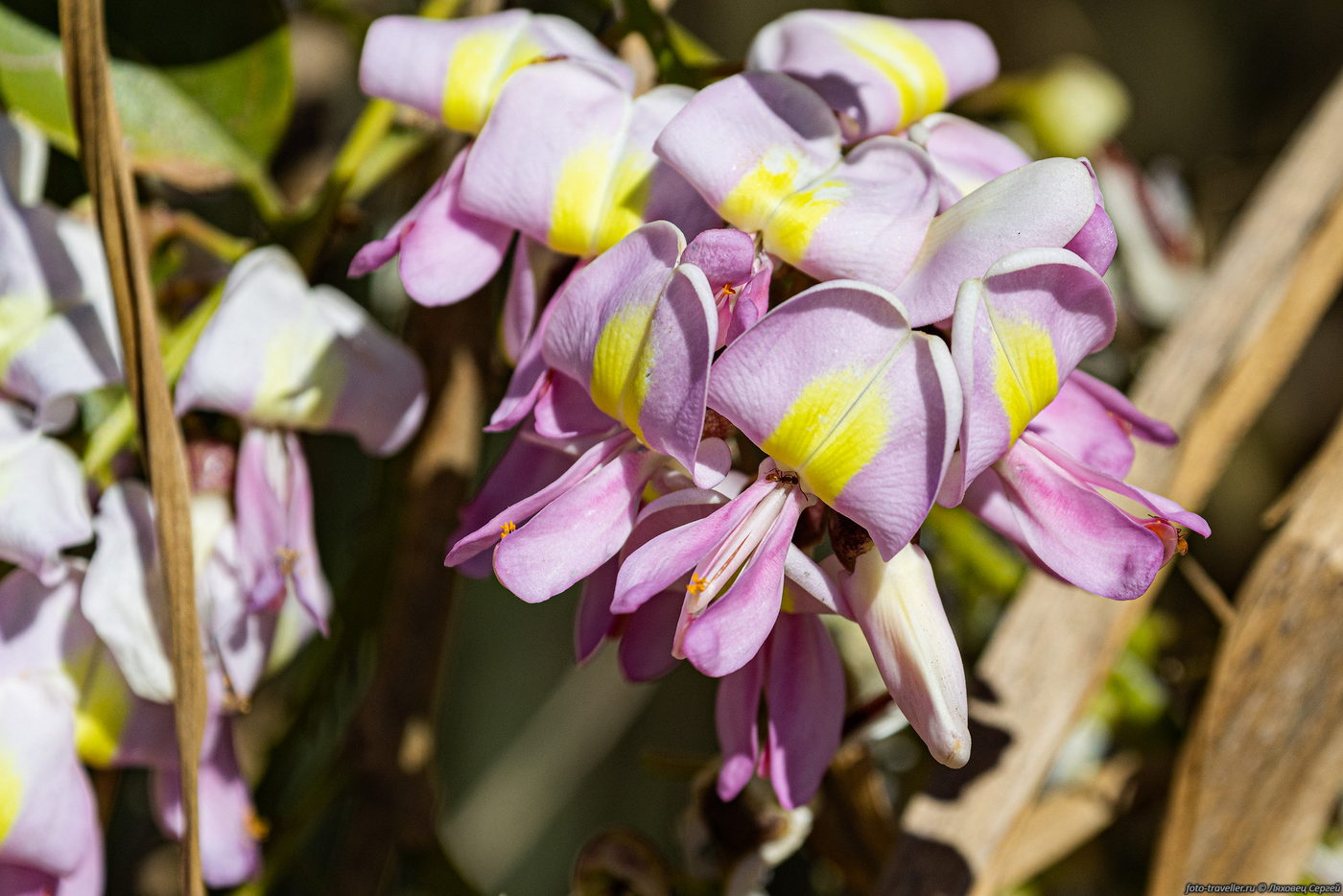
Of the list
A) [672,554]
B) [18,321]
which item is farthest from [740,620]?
[18,321]

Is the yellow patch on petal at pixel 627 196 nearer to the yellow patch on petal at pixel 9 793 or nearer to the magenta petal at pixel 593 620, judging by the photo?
the magenta petal at pixel 593 620

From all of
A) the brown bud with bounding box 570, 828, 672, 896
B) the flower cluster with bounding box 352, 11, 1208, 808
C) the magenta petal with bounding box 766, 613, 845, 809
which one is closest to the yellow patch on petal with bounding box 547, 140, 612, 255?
the flower cluster with bounding box 352, 11, 1208, 808

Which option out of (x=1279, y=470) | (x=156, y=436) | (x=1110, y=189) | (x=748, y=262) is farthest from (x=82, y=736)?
(x=1279, y=470)

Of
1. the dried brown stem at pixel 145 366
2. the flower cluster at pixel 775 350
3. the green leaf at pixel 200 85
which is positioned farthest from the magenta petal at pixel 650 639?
the green leaf at pixel 200 85

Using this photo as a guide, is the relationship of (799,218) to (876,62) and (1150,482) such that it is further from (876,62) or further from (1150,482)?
(1150,482)

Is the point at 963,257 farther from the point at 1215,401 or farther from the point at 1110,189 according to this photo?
the point at 1110,189

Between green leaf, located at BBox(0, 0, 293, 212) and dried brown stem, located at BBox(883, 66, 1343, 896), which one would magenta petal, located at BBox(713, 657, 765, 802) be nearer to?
dried brown stem, located at BBox(883, 66, 1343, 896)
